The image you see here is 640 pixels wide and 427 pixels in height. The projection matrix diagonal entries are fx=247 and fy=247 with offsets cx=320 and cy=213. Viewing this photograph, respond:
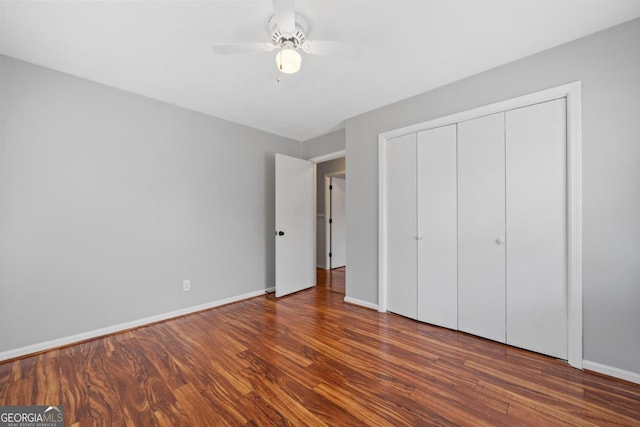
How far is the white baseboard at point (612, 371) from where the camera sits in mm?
1629

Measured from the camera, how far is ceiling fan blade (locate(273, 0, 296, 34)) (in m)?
1.30

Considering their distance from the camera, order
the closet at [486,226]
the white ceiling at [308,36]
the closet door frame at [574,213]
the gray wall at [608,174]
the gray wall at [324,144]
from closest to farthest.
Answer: the white ceiling at [308,36]
the gray wall at [608,174]
the closet door frame at [574,213]
the closet at [486,226]
the gray wall at [324,144]

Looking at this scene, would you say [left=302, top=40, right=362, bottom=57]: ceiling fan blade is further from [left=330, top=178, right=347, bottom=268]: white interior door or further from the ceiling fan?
[left=330, top=178, right=347, bottom=268]: white interior door

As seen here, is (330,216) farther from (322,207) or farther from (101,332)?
(101,332)

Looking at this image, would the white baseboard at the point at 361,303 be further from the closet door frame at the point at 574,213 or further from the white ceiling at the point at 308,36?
the white ceiling at the point at 308,36

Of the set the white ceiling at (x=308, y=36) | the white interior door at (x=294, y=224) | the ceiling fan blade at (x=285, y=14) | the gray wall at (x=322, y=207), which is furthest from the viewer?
the gray wall at (x=322, y=207)

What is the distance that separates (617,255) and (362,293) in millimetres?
2182

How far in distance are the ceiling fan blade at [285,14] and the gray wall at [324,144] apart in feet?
7.28

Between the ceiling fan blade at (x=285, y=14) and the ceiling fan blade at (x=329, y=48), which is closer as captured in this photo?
the ceiling fan blade at (x=285, y=14)

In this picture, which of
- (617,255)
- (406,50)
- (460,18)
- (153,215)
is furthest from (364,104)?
(153,215)

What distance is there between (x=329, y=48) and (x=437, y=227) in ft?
6.23

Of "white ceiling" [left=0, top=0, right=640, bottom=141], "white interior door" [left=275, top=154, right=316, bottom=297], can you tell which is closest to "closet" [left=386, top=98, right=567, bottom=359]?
"white ceiling" [left=0, top=0, right=640, bottom=141]

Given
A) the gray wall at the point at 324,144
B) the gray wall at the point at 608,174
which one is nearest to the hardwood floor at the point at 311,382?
the gray wall at the point at 608,174

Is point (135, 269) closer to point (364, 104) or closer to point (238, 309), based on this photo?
point (238, 309)
